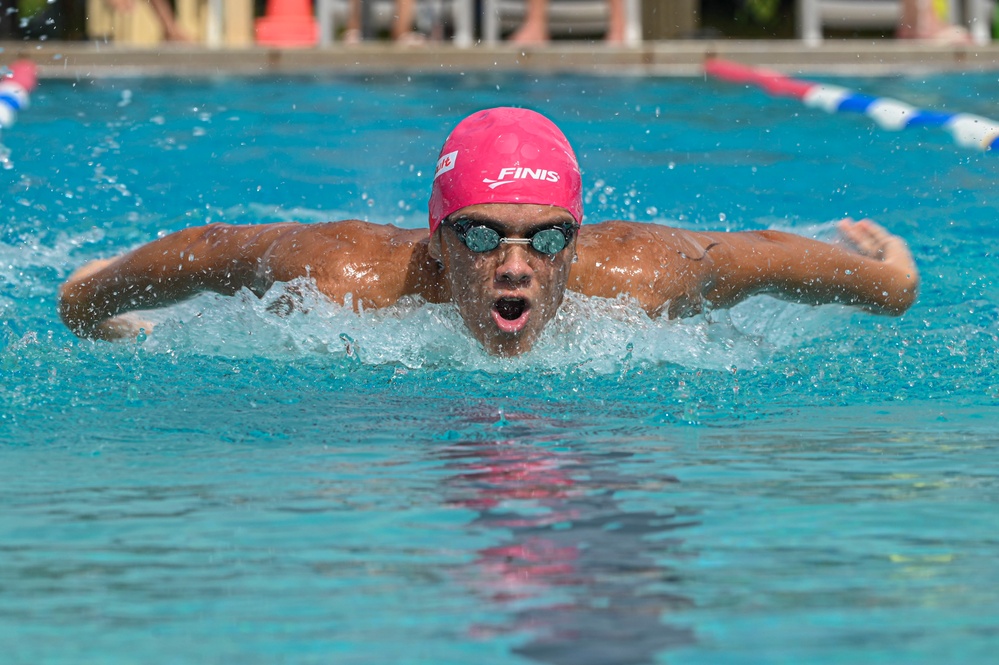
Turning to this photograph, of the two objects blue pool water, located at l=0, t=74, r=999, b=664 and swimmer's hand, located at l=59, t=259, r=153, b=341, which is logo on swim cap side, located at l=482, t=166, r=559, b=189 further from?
swimmer's hand, located at l=59, t=259, r=153, b=341

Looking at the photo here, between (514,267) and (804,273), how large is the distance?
3.17 feet

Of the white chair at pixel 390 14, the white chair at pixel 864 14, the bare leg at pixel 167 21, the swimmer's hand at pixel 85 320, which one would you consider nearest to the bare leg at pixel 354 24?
the white chair at pixel 390 14

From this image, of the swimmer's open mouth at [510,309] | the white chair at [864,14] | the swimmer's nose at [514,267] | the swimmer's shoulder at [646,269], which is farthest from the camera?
the white chair at [864,14]

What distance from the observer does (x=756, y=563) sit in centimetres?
218

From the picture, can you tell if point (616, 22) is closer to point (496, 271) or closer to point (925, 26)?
point (925, 26)

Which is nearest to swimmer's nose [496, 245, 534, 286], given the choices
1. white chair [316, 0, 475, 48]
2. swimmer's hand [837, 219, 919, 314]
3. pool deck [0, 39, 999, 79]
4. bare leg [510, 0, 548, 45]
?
swimmer's hand [837, 219, 919, 314]

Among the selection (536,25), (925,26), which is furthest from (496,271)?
(925,26)

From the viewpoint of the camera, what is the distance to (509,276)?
11.2ft

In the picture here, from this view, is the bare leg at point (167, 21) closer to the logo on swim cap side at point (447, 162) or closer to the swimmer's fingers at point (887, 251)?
the swimmer's fingers at point (887, 251)

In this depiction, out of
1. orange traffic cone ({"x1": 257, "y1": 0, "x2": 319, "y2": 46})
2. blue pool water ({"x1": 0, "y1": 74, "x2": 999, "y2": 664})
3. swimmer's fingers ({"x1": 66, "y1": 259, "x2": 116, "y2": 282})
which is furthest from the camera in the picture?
orange traffic cone ({"x1": 257, "y1": 0, "x2": 319, "y2": 46})

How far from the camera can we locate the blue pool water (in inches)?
76.4

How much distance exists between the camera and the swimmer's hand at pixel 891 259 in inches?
160

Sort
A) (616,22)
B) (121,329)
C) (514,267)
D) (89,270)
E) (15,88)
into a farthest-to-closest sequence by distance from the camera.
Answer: (616,22)
(15,88)
(89,270)
(121,329)
(514,267)

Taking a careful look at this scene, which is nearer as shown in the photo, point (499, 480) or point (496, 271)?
point (499, 480)
